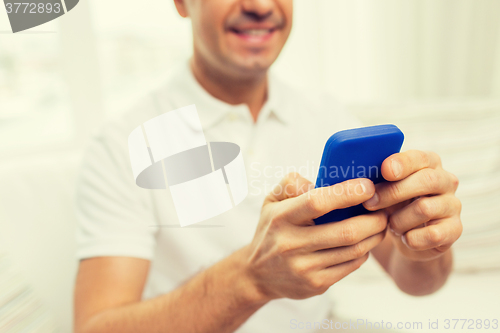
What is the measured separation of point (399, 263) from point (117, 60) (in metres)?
0.96

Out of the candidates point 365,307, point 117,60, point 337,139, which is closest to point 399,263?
point 365,307

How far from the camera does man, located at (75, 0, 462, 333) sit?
0.37 meters

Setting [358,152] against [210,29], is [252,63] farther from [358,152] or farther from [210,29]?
[358,152]

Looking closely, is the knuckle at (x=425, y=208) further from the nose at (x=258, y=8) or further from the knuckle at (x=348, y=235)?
the nose at (x=258, y=8)

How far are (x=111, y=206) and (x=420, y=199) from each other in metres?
0.44

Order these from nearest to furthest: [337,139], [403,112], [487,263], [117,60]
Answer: [337,139], [487,263], [403,112], [117,60]

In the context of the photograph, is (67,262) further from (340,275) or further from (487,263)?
(487,263)

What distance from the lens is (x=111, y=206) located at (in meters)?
0.56

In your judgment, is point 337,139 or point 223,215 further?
point 223,215

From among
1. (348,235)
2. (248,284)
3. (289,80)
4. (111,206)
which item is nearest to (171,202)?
(111,206)

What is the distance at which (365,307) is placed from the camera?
74cm

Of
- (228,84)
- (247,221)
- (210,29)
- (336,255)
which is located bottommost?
(247,221)

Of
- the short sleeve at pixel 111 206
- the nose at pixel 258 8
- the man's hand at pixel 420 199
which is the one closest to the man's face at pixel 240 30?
the nose at pixel 258 8

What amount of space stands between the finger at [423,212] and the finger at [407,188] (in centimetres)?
1
